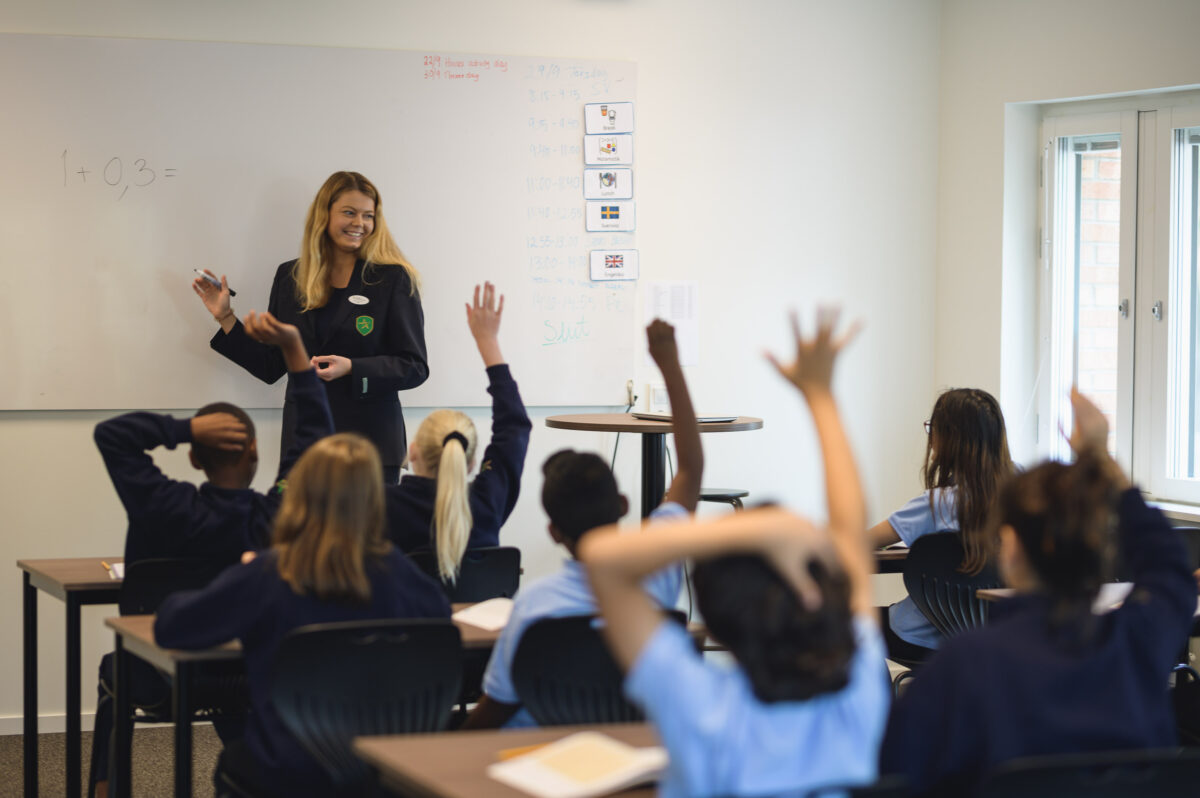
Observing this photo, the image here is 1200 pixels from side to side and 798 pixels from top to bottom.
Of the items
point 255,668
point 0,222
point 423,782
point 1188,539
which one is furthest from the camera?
point 0,222

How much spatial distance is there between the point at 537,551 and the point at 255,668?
281 cm

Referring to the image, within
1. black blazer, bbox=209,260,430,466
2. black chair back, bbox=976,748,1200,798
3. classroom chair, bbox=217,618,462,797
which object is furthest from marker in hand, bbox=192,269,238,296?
black chair back, bbox=976,748,1200,798

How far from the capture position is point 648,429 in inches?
149

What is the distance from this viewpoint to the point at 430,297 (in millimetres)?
4562

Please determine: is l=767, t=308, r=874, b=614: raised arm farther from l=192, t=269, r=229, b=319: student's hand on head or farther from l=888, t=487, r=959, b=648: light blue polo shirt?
l=192, t=269, r=229, b=319: student's hand on head

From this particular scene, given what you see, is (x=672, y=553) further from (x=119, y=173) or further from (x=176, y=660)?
(x=119, y=173)

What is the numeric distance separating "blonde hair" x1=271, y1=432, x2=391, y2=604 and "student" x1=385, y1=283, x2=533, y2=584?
2.14ft

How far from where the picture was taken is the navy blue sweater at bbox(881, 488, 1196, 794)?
1456 mm

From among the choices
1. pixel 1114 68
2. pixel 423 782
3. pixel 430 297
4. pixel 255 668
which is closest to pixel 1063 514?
pixel 423 782

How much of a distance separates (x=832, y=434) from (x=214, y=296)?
317 centimetres

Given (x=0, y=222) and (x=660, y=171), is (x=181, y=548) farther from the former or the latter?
(x=660, y=171)

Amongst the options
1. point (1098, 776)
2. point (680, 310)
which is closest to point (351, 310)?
point (680, 310)

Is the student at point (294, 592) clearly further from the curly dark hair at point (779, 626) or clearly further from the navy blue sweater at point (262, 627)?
the curly dark hair at point (779, 626)

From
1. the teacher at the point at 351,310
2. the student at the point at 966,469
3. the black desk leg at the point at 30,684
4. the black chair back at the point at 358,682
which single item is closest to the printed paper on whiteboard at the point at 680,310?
the teacher at the point at 351,310
